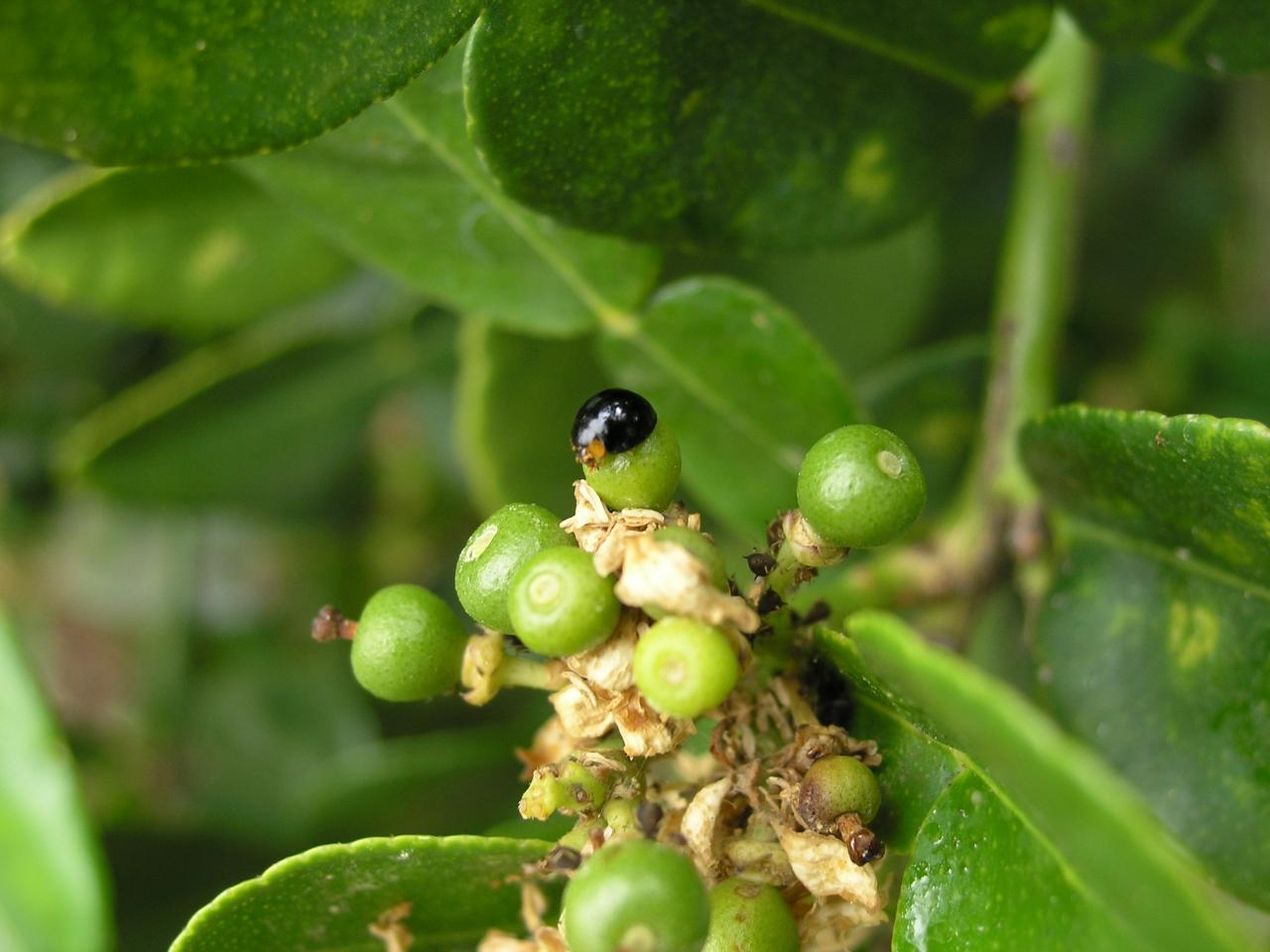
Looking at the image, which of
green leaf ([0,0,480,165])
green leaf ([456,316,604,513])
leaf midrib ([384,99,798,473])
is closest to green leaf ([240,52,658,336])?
leaf midrib ([384,99,798,473])

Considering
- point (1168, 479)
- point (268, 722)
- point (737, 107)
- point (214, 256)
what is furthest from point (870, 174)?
point (268, 722)

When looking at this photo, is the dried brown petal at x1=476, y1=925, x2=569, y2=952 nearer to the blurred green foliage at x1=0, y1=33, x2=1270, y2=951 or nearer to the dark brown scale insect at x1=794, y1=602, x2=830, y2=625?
the dark brown scale insect at x1=794, y1=602, x2=830, y2=625

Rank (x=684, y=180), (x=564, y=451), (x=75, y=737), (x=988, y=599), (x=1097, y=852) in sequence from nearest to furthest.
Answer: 1. (x=1097, y=852)
2. (x=684, y=180)
3. (x=988, y=599)
4. (x=564, y=451)
5. (x=75, y=737)

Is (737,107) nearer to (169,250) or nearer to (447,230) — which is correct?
(447,230)

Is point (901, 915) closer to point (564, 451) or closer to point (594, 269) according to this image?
point (594, 269)

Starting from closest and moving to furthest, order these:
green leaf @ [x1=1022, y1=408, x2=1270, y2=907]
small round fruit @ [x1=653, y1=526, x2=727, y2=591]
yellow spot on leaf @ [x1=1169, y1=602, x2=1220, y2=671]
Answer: small round fruit @ [x1=653, y1=526, x2=727, y2=591] < green leaf @ [x1=1022, y1=408, x2=1270, y2=907] < yellow spot on leaf @ [x1=1169, y1=602, x2=1220, y2=671]

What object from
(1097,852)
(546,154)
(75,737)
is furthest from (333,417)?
(1097,852)
